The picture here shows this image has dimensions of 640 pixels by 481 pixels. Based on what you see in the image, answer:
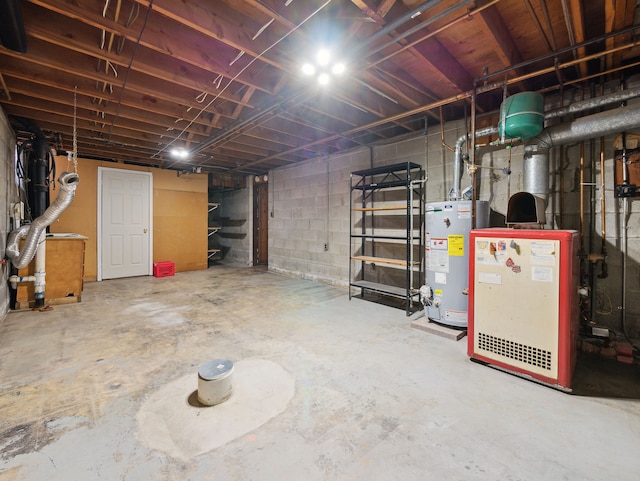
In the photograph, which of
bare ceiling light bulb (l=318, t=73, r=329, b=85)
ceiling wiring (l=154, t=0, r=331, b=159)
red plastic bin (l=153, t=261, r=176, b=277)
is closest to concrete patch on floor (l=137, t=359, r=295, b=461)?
bare ceiling light bulb (l=318, t=73, r=329, b=85)

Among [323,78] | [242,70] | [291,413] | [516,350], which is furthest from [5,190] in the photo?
[516,350]

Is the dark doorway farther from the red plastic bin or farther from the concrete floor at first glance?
the concrete floor

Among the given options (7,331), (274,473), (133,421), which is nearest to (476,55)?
(274,473)

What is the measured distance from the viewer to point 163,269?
6.24m

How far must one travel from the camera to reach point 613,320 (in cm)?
268

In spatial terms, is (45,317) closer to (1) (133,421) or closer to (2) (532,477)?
(1) (133,421)

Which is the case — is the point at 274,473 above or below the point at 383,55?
below

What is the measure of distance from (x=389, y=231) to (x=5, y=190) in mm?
5100

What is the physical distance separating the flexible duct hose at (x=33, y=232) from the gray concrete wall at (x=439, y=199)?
3.78 metres

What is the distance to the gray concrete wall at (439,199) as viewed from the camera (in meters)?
2.65

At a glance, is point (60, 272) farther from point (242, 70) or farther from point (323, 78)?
point (323, 78)

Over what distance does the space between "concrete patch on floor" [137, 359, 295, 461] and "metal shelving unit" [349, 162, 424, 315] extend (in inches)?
85.8

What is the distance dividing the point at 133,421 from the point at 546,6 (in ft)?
12.6

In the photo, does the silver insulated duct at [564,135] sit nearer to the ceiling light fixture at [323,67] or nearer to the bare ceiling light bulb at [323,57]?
the ceiling light fixture at [323,67]
